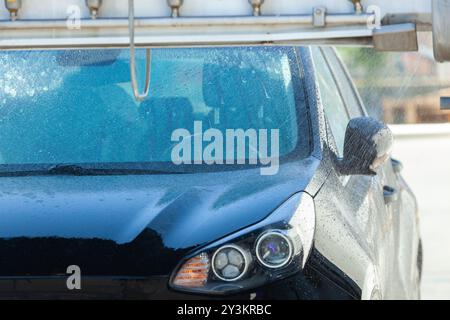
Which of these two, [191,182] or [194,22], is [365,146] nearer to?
[191,182]

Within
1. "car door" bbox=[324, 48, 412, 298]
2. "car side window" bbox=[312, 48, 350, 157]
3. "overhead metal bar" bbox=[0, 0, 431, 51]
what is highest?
"overhead metal bar" bbox=[0, 0, 431, 51]

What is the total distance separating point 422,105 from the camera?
7160mm

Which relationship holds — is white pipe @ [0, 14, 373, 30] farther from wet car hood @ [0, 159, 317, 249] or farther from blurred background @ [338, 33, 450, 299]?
wet car hood @ [0, 159, 317, 249]

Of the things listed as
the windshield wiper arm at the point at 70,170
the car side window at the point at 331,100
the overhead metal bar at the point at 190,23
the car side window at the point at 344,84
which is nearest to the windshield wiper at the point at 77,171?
the windshield wiper arm at the point at 70,170

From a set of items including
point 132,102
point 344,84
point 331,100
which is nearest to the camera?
point 132,102

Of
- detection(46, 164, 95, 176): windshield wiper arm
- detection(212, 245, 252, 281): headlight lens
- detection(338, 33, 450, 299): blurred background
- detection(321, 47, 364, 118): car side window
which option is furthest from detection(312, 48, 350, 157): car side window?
detection(212, 245, 252, 281): headlight lens

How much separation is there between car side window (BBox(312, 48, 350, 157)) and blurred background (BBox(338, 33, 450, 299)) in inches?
10.6

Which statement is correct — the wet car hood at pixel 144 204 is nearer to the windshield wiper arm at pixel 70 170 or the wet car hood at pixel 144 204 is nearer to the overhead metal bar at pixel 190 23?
the windshield wiper arm at pixel 70 170

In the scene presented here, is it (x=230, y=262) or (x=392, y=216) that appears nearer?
(x=230, y=262)

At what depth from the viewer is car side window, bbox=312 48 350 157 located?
539 centimetres

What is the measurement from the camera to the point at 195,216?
13.9 ft

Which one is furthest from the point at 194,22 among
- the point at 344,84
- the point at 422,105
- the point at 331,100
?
the point at 422,105

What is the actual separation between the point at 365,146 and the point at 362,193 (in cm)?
39

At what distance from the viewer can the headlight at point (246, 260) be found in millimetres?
4086
